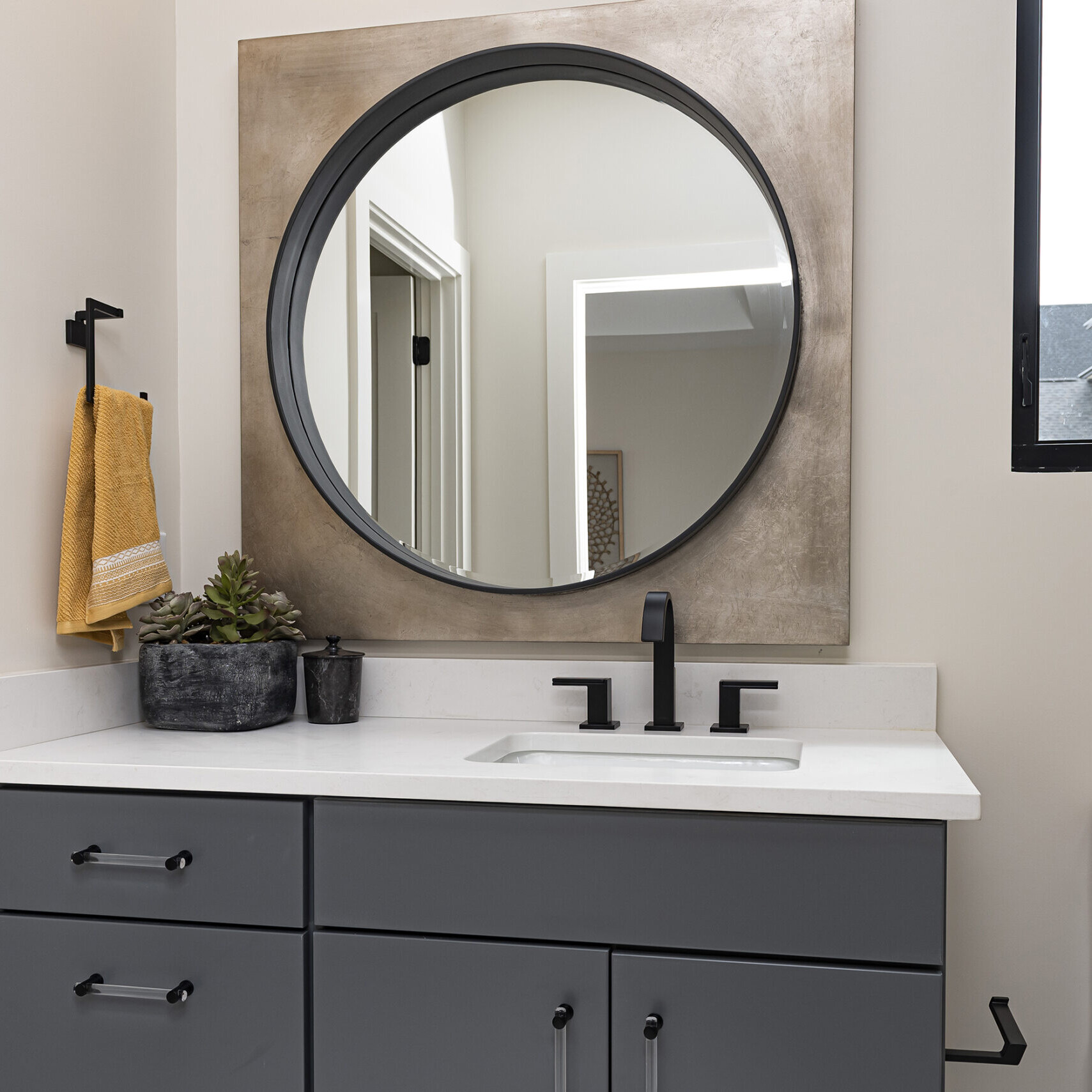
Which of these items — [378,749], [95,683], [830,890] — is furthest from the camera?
[95,683]

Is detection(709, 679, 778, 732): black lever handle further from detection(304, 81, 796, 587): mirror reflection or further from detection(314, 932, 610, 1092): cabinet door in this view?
detection(314, 932, 610, 1092): cabinet door

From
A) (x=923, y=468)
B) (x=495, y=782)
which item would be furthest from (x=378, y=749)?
(x=923, y=468)

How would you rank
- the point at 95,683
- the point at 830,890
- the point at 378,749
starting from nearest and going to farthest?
the point at 830,890 → the point at 378,749 → the point at 95,683

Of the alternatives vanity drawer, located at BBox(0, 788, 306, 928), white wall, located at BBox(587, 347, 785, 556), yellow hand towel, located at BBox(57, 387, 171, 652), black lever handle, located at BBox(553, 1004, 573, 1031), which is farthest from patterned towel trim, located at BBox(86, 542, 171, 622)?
black lever handle, located at BBox(553, 1004, 573, 1031)

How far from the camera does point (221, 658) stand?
4.97 ft

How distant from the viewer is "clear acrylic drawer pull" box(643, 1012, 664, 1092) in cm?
110

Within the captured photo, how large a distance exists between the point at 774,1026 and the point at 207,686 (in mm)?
893

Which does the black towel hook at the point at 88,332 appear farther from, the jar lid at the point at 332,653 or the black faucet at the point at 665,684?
the black faucet at the point at 665,684

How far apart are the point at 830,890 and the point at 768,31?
4.10 feet

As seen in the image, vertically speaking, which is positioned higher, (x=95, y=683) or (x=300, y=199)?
(x=300, y=199)

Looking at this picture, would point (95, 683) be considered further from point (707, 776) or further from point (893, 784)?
point (893, 784)

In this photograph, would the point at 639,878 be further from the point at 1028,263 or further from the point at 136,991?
the point at 1028,263

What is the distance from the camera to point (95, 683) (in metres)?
1.55

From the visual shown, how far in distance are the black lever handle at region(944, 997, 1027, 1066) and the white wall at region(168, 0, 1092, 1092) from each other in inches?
8.7
